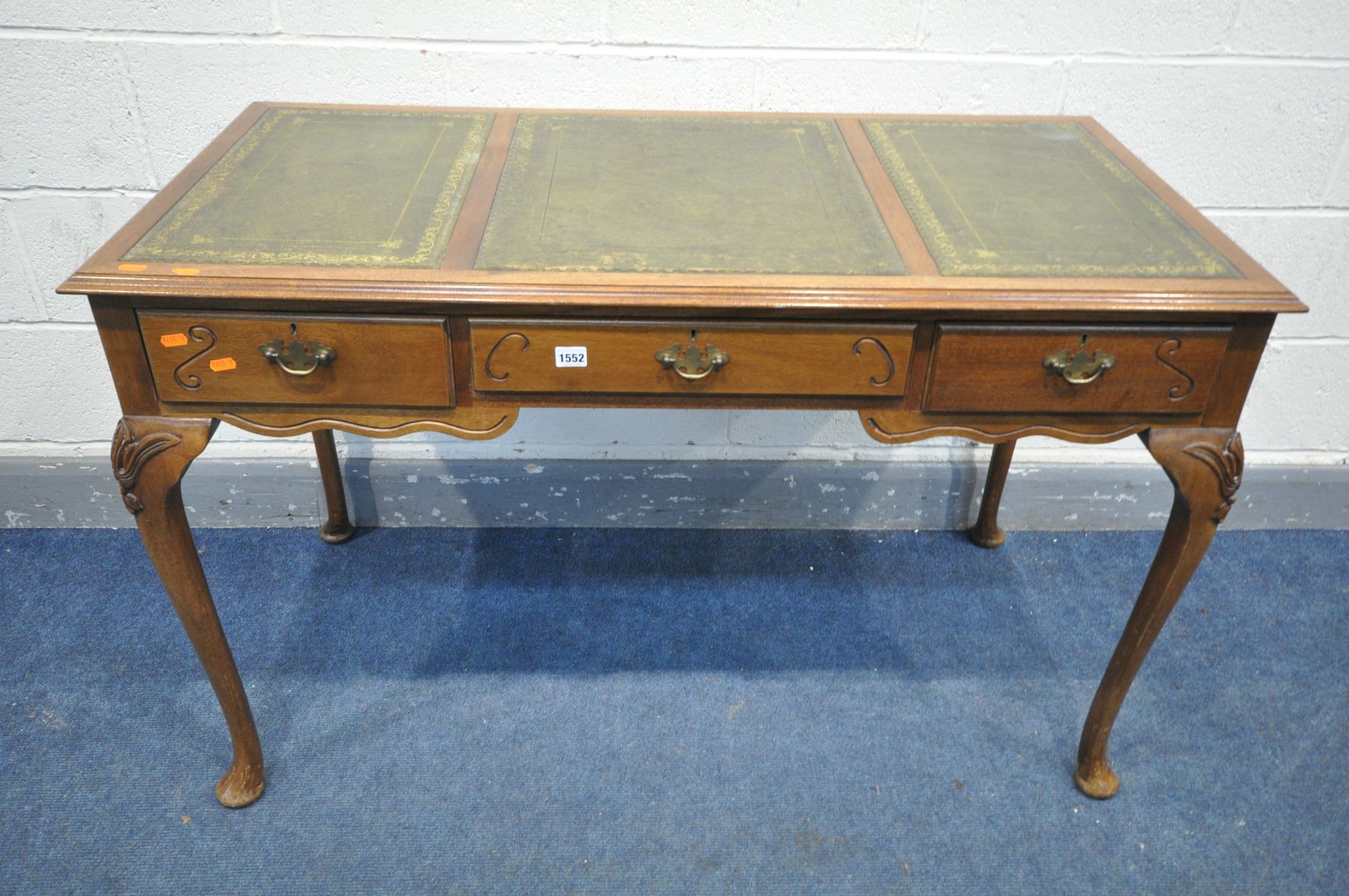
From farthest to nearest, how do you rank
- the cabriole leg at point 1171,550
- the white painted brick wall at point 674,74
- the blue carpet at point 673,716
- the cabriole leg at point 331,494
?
1. the cabriole leg at point 331,494
2. the white painted brick wall at point 674,74
3. the blue carpet at point 673,716
4. the cabriole leg at point 1171,550

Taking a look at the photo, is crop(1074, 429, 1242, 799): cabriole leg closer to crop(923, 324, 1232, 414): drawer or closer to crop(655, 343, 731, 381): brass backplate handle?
crop(923, 324, 1232, 414): drawer

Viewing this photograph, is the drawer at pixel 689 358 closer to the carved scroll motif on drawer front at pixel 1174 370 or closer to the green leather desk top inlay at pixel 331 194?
the green leather desk top inlay at pixel 331 194

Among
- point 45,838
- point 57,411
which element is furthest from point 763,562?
point 57,411

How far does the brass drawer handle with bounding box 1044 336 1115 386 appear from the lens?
136 centimetres

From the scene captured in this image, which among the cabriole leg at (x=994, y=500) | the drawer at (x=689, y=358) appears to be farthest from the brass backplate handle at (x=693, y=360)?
the cabriole leg at (x=994, y=500)

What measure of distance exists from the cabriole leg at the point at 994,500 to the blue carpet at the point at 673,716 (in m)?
0.03

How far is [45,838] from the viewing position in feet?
5.47

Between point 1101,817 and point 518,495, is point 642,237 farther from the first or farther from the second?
point 1101,817

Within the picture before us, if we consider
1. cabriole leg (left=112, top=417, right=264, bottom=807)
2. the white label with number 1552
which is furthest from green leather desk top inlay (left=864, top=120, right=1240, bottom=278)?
cabriole leg (left=112, top=417, right=264, bottom=807)

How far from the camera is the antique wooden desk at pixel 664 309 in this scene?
130 cm

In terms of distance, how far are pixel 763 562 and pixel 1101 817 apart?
852 millimetres

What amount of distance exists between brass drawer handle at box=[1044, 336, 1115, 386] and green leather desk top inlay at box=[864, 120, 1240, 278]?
0.10 meters

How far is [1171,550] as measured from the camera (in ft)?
→ 5.07

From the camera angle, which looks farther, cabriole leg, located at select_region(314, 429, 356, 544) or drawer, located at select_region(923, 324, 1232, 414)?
cabriole leg, located at select_region(314, 429, 356, 544)
